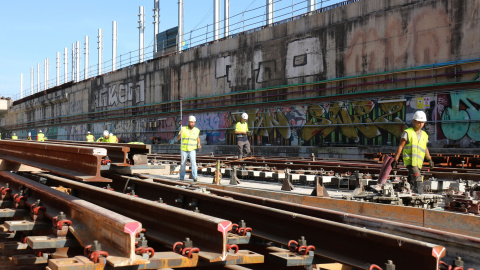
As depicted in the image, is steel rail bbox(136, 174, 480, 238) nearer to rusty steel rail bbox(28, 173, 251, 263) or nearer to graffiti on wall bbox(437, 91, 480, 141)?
rusty steel rail bbox(28, 173, 251, 263)

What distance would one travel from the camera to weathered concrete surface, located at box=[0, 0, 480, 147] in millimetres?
18469

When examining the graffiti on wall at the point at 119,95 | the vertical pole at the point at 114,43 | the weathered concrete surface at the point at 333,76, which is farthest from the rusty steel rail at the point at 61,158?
the vertical pole at the point at 114,43

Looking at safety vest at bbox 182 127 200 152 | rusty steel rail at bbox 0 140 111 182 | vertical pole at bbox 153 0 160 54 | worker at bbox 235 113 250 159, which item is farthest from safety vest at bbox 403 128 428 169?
vertical pole at bbox 153 0 160 54

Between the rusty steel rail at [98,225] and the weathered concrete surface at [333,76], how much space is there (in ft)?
53.0

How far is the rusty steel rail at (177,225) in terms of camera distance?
3.99 m

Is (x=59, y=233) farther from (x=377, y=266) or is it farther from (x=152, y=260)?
(x=377, y=266)

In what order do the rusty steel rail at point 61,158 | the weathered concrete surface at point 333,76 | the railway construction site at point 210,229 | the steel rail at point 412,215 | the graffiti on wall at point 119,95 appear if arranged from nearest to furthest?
1. the railway construction site at point 210,229
2. the steel rail at point 412,215
3. the rusty steel rail at point 61,158
4. the weathered concrete surface at point 333,76
5. the graffiti on wall at point 119,95

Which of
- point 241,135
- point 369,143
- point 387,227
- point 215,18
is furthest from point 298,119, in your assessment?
point 387,227

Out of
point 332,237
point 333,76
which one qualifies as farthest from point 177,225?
point 333,76

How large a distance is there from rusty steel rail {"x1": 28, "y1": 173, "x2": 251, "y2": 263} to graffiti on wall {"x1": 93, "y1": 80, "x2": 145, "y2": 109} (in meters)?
33.6

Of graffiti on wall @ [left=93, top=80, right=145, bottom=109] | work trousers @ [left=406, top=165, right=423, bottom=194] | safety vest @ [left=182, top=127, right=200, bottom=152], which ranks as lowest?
work trousers @ [left=406, top=165, right=423, bottom=194]

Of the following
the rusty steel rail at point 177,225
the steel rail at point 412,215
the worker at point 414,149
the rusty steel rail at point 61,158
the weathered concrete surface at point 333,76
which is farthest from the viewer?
the weathered concrete surface at point 333,76

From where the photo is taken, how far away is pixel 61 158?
845 centimetres

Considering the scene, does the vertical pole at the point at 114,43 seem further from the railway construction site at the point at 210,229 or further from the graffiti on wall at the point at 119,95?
the railway construction site at the point at 210,229
